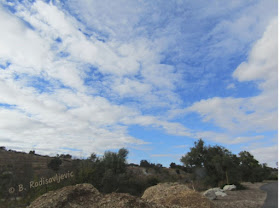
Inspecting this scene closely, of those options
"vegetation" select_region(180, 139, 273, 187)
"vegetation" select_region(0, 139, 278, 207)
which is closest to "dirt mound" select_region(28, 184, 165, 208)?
"vegetation" select_region(0, 139, 278, 207)

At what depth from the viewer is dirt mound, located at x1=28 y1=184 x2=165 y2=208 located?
473 centimetres

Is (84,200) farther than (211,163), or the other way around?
(211,163)

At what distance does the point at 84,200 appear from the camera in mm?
4938

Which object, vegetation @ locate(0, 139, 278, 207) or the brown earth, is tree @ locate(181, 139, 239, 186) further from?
the brown earth

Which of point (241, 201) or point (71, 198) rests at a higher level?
point (241, 201)

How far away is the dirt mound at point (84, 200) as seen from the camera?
15.5 feet

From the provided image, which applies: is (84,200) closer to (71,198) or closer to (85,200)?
(85,200)

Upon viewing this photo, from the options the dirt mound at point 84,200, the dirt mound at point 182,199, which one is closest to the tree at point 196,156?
the dirt mound at point 182,199

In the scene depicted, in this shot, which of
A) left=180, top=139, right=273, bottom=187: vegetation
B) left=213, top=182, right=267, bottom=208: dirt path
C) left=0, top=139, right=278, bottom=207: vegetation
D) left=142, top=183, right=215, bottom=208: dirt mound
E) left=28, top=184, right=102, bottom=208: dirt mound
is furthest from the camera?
left=180, top=139, right=273, bottom=187: vegetation

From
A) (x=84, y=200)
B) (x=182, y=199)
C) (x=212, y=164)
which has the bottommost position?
(x=84, y=200)

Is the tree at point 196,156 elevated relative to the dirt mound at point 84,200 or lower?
elevated

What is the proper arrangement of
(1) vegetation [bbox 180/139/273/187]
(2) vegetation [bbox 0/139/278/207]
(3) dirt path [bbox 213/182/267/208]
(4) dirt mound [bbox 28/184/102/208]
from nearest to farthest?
(4) dirt mound [bbox 28/184/102/208] → (3) dirt path [bbox 213/182/267/208] → (2) vegetation [bbox 0/139/278/207] → (1) vegetation [bbox 180/139/273/187]

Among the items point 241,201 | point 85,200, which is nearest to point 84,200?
point 85,200

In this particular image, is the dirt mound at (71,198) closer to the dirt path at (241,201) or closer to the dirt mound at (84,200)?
the dirt mound at (84,200)
